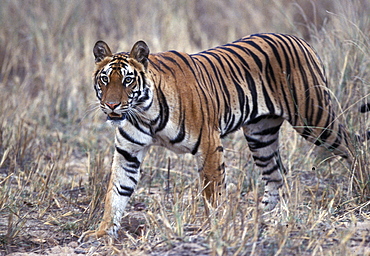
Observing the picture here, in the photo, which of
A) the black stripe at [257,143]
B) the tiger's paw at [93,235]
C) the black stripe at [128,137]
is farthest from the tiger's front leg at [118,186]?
the black stripe at [257,143]

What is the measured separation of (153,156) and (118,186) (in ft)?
5.02

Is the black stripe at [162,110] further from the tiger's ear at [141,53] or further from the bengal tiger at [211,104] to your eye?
the tiger's ear at [141,53]

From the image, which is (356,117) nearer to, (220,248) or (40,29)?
(220,248)

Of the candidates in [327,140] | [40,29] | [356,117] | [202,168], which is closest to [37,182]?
[202,168]

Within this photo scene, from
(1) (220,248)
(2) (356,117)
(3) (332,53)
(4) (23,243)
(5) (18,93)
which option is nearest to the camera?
(1) (220,248)

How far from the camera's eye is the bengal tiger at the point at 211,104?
12.0 feet

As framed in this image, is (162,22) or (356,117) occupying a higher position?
(162,22)

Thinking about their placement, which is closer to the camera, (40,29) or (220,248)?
(220,248)

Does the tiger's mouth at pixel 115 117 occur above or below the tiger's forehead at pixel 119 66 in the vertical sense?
below

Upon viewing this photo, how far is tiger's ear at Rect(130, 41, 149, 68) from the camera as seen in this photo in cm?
367

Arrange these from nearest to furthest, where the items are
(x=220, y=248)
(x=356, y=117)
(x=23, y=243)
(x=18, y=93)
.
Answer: (x=220, y=248) → (x=23, y=243) → (x=356, y=117) → (x=18, y=93)

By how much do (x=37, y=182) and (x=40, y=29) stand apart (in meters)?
4.57

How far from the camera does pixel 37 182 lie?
15.5 ft

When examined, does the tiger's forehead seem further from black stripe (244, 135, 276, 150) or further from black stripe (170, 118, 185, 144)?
black stripe (244, 135, 276, 150)
